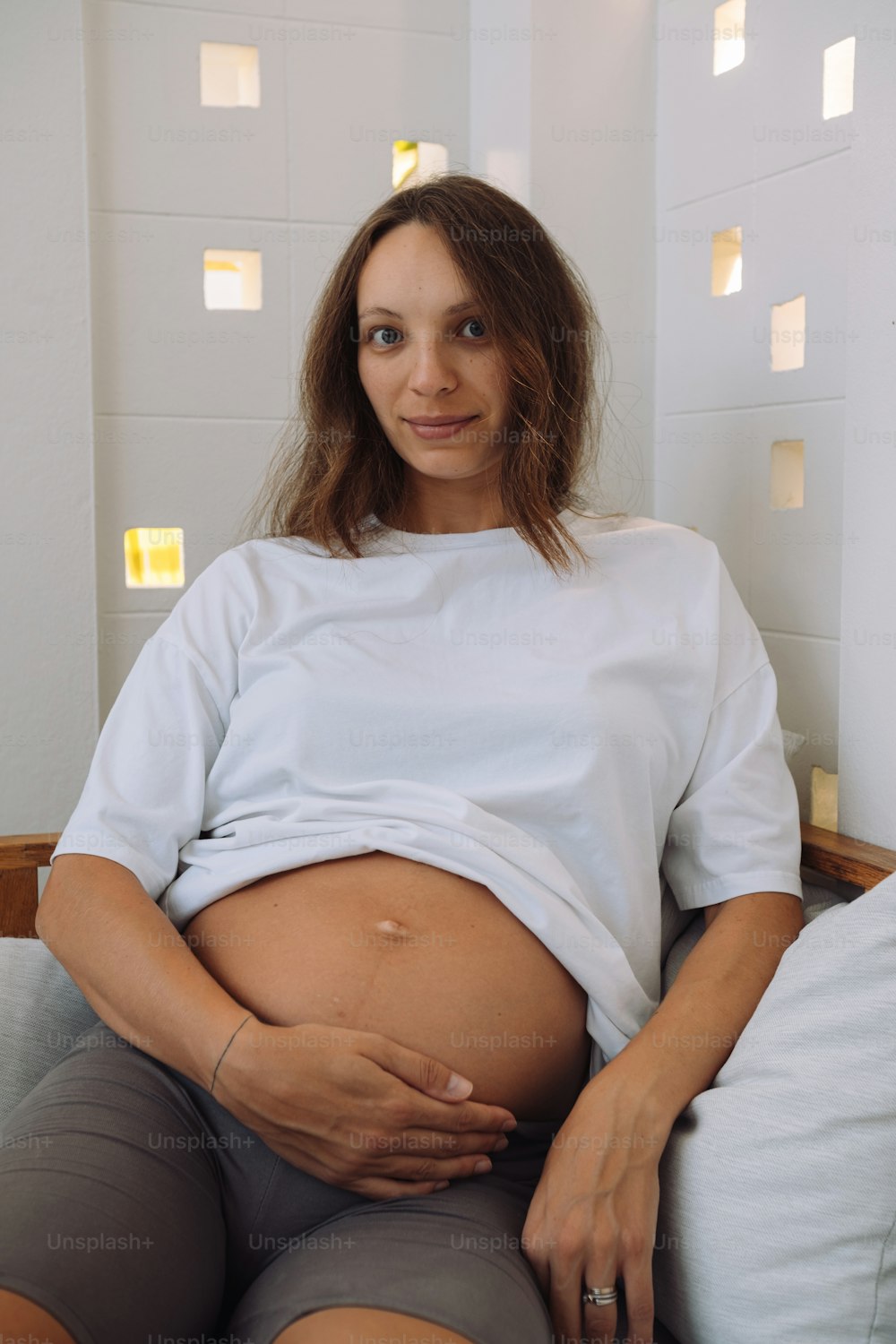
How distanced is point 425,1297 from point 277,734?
2.42 ft

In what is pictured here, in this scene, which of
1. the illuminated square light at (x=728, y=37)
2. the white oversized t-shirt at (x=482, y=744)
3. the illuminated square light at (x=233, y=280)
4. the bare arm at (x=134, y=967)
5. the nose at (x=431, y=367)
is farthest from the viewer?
the illuminated square light at (x=233, y=280)

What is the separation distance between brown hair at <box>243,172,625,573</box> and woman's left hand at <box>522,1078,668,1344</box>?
0.80 metres

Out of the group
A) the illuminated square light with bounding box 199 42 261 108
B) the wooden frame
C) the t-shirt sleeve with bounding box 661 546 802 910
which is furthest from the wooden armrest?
the illuminated square light with bounding box 199 42 261 108

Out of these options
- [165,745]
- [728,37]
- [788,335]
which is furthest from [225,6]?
[165,745]

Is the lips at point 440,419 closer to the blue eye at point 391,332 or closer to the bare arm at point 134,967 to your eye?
the blue eye at point 391,332

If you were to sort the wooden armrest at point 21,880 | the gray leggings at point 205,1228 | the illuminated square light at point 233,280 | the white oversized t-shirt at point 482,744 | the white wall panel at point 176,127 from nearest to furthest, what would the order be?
the gray leggings at point 205,1228 < the white oversized t-shirt at point 482,744 < the wooden armrest at point 21,880 < the white wall panel at point 176,127 < the illuminated square light at point 233,280

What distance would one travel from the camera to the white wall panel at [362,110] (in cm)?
237

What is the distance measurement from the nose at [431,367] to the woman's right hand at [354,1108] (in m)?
0.86

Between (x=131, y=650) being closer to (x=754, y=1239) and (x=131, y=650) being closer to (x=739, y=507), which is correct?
(x=739, y=507)

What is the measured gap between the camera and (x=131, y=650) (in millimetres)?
2367

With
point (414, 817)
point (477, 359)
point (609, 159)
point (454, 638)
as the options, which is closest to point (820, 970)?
point (414, 817)

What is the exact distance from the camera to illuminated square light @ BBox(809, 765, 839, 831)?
1.88m

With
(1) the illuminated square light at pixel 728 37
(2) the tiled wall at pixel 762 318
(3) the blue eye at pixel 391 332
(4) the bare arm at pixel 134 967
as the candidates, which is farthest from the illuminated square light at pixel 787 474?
(4) the bare arm at pixel 134 967

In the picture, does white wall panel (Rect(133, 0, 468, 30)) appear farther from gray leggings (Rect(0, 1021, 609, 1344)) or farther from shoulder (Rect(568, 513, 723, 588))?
gray leggings (Rect(0, 1021, 609, 1344))
